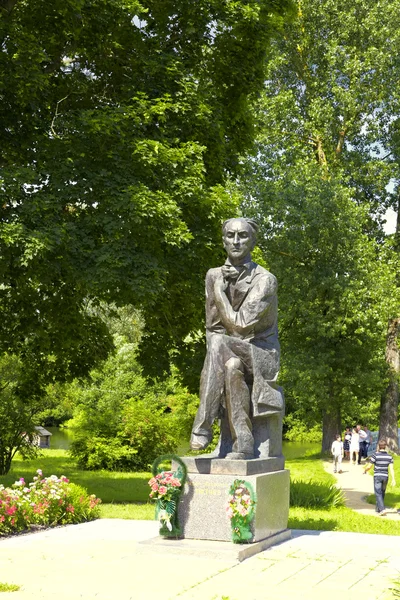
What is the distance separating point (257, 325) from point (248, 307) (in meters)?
0.27

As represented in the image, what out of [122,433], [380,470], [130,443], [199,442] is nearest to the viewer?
[199,442]

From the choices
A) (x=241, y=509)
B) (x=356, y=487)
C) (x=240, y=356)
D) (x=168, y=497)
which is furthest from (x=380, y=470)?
(x=168, y=497)

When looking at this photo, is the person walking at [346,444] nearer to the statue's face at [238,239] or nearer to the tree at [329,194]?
the tree at [329,194]

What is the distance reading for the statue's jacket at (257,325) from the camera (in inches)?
423

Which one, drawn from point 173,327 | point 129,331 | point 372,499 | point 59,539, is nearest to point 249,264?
point 59,539

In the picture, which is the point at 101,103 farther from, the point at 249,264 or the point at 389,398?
Answer: the point at 389,398

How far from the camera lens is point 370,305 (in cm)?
3075

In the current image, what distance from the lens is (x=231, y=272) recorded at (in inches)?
440

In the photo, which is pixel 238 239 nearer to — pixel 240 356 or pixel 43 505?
pixel 240 356

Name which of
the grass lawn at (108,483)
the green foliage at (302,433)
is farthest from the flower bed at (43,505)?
the green foliage at (302,433)

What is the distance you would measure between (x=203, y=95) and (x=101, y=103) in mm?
2484

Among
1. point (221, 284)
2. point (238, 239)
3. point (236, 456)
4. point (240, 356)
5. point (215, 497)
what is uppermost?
point (238, 239)

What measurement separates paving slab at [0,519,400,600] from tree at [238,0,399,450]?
2050 cm

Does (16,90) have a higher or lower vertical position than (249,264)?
higher
